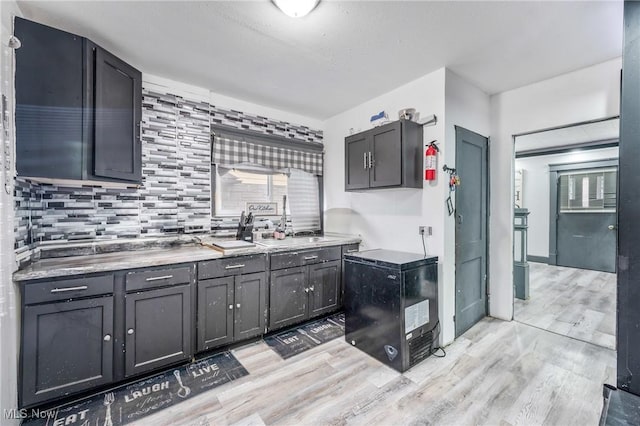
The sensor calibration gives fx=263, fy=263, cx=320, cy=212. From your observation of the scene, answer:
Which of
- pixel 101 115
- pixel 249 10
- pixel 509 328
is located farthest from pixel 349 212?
pixel 101 115

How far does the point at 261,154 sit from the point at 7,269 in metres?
2.38

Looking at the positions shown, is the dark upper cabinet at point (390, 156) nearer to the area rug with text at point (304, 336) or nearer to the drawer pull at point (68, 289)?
the area rug with text at point (304, 336)

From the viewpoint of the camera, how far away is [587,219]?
18.0ft

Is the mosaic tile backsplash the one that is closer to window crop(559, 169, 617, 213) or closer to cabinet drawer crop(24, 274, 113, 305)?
cabinet drawer crop(24, 274, 113, 305)

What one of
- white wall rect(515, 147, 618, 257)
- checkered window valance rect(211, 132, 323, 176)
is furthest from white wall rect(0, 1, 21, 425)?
white wall rect(515, 147, 618, 257)

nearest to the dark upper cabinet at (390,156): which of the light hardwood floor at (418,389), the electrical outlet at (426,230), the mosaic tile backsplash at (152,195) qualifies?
the electrical outlet at (426,230)

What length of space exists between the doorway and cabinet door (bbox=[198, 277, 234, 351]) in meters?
3.28

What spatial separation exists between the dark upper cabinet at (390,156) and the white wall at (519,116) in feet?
3.90

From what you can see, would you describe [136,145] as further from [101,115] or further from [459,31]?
[459,31]

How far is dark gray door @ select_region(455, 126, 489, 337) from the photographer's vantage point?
2.71 metres

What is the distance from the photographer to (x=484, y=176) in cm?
311

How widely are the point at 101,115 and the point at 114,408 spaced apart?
80.6 inches

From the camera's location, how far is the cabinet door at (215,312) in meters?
2.26

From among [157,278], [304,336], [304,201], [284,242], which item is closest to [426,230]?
[284,242]
